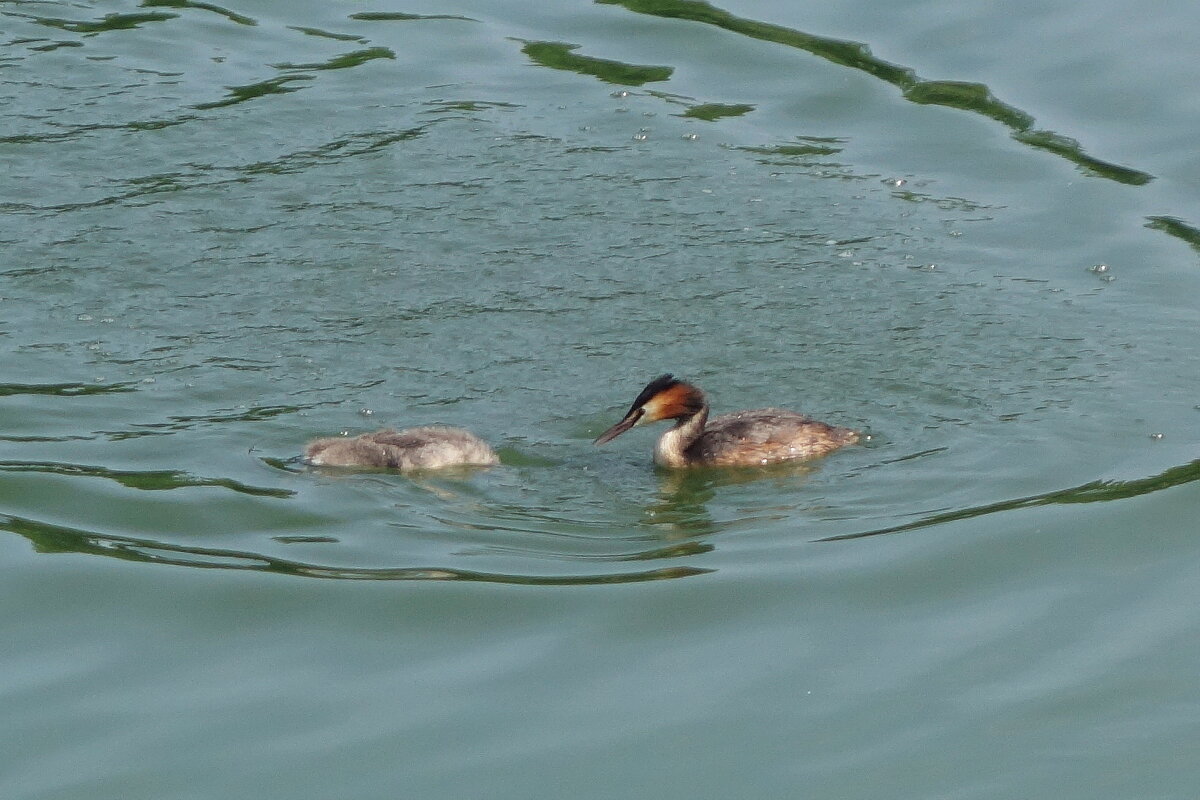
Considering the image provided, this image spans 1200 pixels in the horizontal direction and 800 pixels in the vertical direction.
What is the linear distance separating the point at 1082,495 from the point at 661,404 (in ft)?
6.33

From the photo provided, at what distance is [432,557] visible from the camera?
709 cm

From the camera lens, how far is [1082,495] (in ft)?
24.8

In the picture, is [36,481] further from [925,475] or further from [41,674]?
[925,475]

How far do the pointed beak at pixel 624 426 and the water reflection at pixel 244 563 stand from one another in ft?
4.65

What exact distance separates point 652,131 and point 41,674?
6.79 metres

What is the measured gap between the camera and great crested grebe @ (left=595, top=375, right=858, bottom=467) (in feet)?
27.1

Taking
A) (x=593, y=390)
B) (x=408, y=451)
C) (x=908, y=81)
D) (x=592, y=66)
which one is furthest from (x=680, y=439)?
(x=908, y=81)

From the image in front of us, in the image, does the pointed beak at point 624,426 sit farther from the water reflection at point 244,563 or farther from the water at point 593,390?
the water reflection at point 244,563

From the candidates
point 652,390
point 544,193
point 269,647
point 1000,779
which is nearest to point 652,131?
point 544,193

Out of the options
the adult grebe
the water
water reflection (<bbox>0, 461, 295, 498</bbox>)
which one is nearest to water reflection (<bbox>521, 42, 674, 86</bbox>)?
the water

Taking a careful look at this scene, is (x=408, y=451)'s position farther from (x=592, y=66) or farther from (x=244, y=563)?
(x=592, y=66)

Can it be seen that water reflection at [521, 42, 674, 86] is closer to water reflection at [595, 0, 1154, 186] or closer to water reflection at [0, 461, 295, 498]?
water reflection at [595, 0, 1154, 186]

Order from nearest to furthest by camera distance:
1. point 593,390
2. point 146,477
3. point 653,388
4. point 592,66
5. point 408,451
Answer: point 146,477
point 408,451
point 653,388
point 593,390
point 592,66

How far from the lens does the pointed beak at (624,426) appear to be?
827cm
